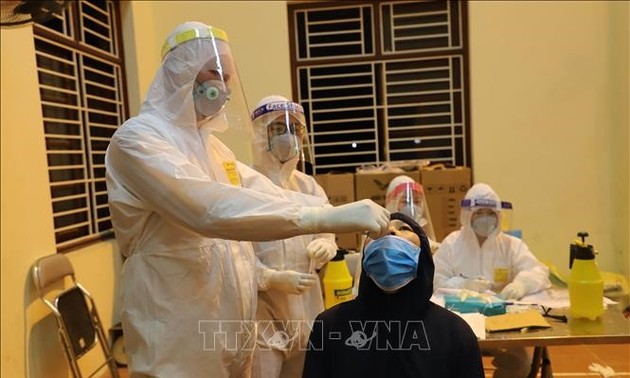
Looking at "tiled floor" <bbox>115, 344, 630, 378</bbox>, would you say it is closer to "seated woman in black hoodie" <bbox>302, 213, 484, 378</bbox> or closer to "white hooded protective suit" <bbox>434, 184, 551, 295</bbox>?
"white hooded protective suit" <bbox>434, 184, 551, 295</bbox>

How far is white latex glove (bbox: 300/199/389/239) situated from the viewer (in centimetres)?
111

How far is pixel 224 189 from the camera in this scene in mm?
1125

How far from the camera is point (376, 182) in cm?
363

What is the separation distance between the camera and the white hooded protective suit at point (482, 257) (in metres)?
2.45

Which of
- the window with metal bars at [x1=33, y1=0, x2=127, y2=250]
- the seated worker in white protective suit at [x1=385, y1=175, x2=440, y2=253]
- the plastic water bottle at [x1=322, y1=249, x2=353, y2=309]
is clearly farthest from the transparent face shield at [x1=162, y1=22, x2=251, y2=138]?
the window with metal bars at [x1=33, y1=0, x2=127, y2=250]

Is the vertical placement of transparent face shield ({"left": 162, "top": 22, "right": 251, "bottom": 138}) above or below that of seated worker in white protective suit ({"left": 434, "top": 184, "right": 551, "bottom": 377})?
above

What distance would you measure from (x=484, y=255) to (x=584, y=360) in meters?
1.19

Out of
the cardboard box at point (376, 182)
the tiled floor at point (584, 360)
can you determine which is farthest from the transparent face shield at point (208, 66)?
the cardboard box at point (376, 182)

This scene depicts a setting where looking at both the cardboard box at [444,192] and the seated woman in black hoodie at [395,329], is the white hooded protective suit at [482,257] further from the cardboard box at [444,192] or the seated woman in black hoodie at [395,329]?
the seated woman in black hoodie at [395,329]

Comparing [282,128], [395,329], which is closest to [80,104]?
[282,128]

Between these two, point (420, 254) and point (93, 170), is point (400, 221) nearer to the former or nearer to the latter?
point (420, 254)

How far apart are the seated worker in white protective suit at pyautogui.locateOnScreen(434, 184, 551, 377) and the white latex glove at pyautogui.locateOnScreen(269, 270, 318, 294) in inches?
35.9

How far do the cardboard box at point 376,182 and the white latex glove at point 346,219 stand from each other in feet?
8.19

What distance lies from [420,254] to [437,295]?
0.94 metres
